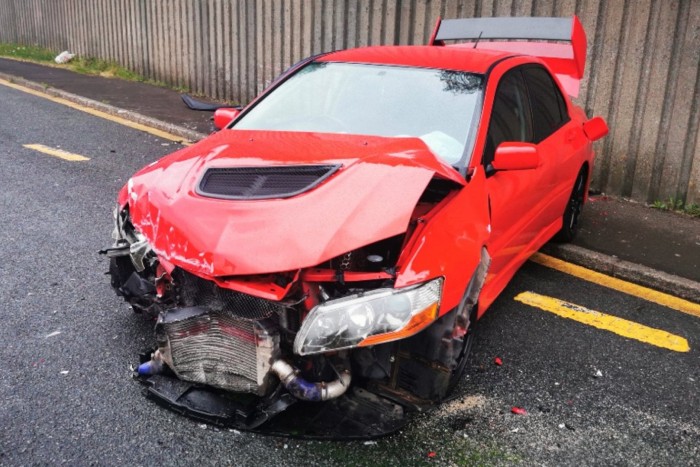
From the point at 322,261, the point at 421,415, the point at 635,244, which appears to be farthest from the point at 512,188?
the point at 635,244

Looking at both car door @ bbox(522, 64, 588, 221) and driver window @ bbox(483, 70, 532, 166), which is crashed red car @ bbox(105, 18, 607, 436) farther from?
car door @ bbox(522, 64, 588, 221)

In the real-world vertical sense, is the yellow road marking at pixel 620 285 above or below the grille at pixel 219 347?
below

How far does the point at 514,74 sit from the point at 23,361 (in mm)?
3269

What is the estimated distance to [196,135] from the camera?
9078mm

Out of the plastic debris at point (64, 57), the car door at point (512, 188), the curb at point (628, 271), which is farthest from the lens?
the plastic debris at point (64, 57)

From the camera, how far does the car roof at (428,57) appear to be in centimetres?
430

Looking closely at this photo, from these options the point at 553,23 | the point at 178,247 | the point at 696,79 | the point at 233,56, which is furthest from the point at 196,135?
the point at 178,247

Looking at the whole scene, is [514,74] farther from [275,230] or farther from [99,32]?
[99,32]

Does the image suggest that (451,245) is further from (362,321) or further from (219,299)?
(219,299)

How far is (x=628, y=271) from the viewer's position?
5.23 metres

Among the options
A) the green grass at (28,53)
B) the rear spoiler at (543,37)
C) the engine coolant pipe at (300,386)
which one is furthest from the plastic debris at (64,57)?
A: the engine coolant pipe at (300,386)

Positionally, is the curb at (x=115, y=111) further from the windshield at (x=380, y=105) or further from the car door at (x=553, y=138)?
the car door at (x=553, y=138)

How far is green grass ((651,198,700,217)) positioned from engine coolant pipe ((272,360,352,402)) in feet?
16.4

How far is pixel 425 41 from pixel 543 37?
324 cm
